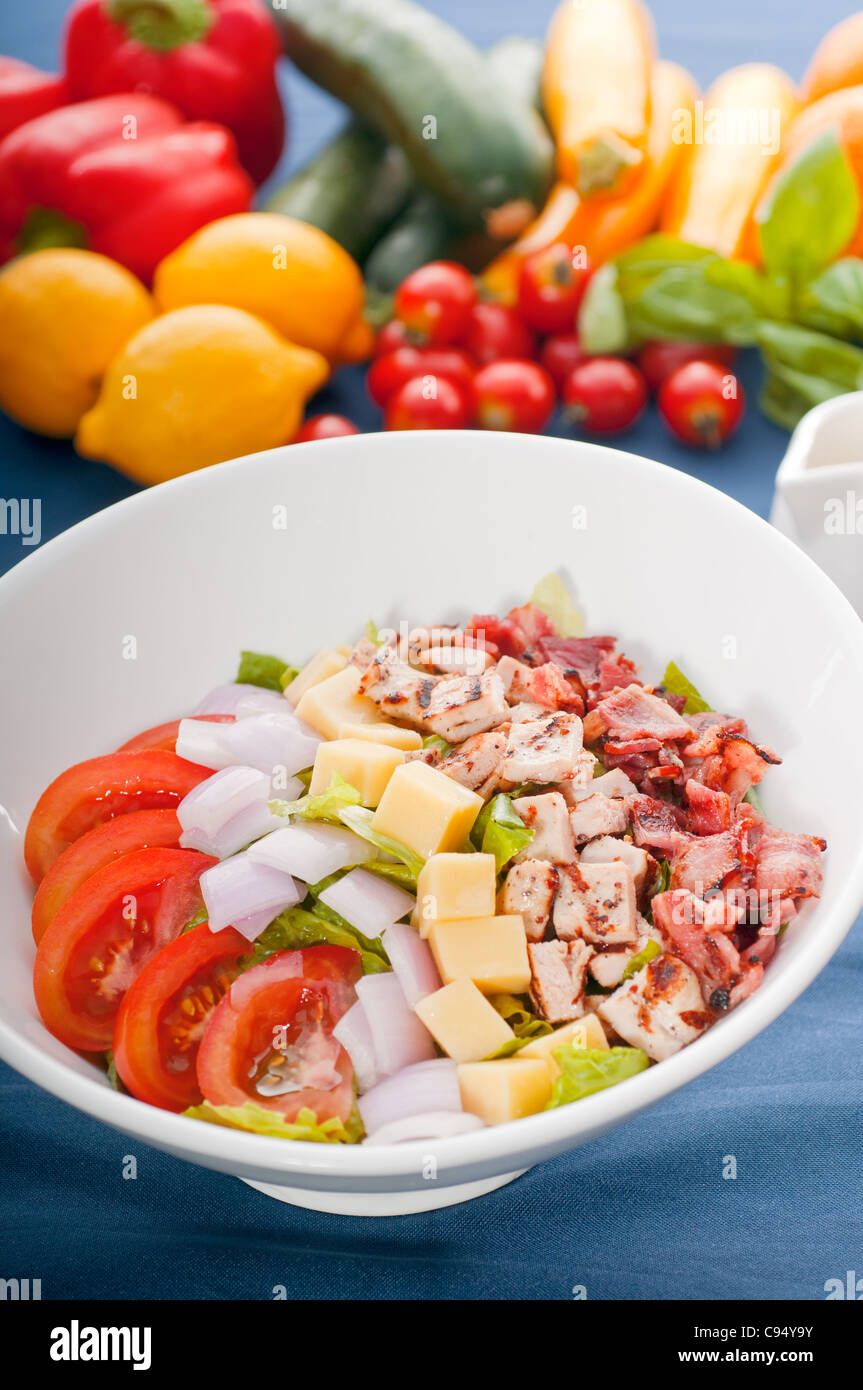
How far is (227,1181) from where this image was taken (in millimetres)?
1798

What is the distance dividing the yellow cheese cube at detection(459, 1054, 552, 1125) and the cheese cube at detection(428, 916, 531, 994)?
0.40 feet

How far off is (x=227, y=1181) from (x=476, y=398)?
2.02m

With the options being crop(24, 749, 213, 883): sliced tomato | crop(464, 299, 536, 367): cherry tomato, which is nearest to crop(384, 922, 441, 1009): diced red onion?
crop(24, 749, 213, 883): sliced tomato

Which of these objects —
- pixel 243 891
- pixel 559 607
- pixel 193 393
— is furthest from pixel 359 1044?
pixel 193 393

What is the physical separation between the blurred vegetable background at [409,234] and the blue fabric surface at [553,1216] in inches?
64.0

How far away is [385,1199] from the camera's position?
5.55 feet

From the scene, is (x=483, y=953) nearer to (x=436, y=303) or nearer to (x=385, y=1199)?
(x=385, y=1199)

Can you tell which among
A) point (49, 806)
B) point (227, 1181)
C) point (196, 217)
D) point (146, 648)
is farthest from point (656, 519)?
point (196, 217)

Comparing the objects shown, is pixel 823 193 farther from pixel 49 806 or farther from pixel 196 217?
pixel 49 806

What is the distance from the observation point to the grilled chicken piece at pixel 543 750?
1.83m

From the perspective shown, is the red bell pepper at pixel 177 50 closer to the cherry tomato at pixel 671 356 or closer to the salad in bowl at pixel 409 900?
the cherry tomato at pixel 671 356

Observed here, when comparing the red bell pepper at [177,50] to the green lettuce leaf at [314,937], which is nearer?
the green lettuce leaf at [314,937]

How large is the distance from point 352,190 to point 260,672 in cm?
192

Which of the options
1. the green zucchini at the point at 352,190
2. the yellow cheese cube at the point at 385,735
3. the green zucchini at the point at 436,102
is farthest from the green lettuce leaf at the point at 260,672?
the green zucchini at the point at 436,102
